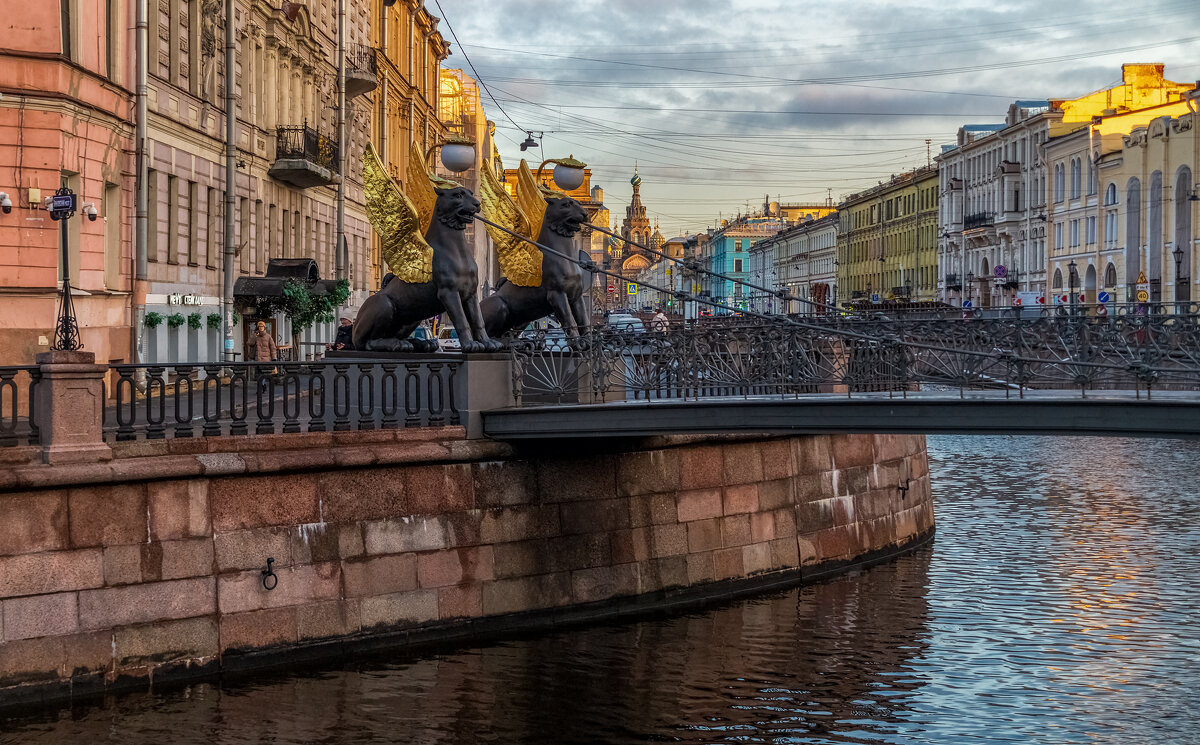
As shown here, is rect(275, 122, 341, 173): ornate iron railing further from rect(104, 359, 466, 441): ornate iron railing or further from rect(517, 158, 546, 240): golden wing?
rect(104, 359, 466, 441): ornate iron railing

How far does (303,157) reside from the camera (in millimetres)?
34438

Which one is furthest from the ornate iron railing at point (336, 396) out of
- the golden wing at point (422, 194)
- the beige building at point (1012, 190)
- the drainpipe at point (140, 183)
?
the beige building at point (1012, 190)

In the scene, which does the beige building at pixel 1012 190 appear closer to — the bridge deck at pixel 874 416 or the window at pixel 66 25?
the window at pixel 66 25

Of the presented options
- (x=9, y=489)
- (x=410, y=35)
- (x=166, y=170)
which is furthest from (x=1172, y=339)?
(x=410, y=35)

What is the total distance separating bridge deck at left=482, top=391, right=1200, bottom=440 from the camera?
12219 millimetres

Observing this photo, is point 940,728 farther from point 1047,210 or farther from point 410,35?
point 1047,210

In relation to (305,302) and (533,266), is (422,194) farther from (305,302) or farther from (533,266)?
(305,302)

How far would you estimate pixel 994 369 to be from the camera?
535 inches

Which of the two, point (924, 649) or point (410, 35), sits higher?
point (410, 35)

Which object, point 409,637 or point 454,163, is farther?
point 454,163

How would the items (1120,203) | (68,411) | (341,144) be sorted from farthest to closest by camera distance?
(1120,203) < (341,144) < (68,411)

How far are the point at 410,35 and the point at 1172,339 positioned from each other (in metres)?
44.0

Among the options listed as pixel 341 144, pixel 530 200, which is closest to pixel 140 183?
pixel 530 200

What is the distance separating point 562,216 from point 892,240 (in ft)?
276
